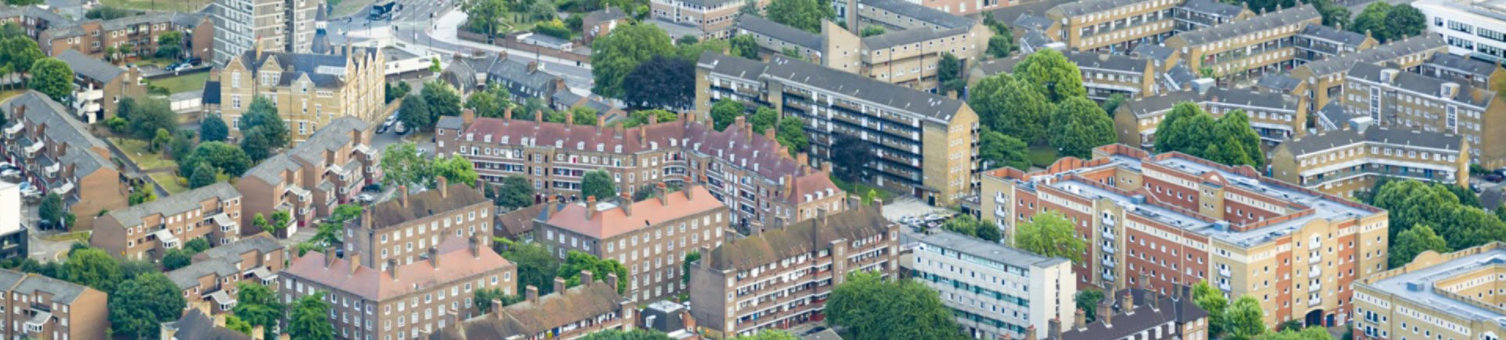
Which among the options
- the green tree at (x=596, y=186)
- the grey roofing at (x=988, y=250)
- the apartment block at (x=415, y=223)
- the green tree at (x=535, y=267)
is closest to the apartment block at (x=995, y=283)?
the grey roofing at (x=988, y=250)

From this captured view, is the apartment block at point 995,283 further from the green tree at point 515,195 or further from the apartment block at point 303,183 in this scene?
the apartment block at point 303,183

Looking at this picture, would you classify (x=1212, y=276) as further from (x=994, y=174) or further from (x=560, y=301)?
(x=560, y=301)

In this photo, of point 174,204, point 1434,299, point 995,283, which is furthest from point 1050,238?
point 174,204

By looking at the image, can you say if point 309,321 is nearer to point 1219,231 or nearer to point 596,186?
point 596,186

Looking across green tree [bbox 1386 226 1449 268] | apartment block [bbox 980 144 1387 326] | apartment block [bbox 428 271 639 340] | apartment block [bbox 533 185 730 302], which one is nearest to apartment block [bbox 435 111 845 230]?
apartment block [bbox 533 185 730 302]

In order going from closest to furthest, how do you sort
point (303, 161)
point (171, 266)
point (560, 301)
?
point (560, 301)
point (171, 266)
point (303, 161)

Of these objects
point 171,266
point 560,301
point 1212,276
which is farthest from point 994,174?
point 171,266
